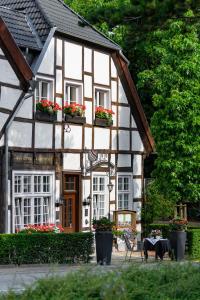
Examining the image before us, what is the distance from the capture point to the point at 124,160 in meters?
26.8

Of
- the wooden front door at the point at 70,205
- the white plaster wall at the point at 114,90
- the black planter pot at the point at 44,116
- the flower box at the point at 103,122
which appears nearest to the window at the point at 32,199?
the wooden front door at the point at 70,205

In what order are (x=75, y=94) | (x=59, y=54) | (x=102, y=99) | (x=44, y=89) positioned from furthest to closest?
1. (x=102, y=99)
2. (x=75, y=94)
3. (x=59, y=54)
4. (x=44, y=89)

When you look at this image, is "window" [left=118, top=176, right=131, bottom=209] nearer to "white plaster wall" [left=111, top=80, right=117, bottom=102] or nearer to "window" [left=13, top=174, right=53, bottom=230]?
"white plaster wall" [left=111, top=80, right=117, bottom=102]

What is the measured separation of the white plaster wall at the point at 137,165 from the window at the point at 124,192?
467 millimetres

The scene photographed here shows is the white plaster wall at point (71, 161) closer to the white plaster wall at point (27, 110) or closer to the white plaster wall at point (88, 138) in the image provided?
the white plaster wall at point (88, 138)

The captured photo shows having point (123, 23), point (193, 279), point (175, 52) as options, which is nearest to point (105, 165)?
point (175, 52)

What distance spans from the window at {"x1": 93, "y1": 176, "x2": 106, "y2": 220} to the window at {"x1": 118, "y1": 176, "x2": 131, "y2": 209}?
3.30ft

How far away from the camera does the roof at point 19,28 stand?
22.6 meters

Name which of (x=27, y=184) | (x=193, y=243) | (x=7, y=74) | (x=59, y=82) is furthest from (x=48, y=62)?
(x=193, y=243)

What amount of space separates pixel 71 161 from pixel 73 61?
310cm

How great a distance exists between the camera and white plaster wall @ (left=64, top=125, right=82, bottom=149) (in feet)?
78.2

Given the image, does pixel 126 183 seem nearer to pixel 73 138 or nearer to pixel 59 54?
pixel 73 138

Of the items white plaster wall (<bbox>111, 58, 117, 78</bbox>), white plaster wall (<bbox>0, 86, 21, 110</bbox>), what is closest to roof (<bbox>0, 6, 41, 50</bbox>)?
white plaster wall (<bbox>0, 86, 21, 110</bbox>)

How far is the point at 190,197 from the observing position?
27.2m
